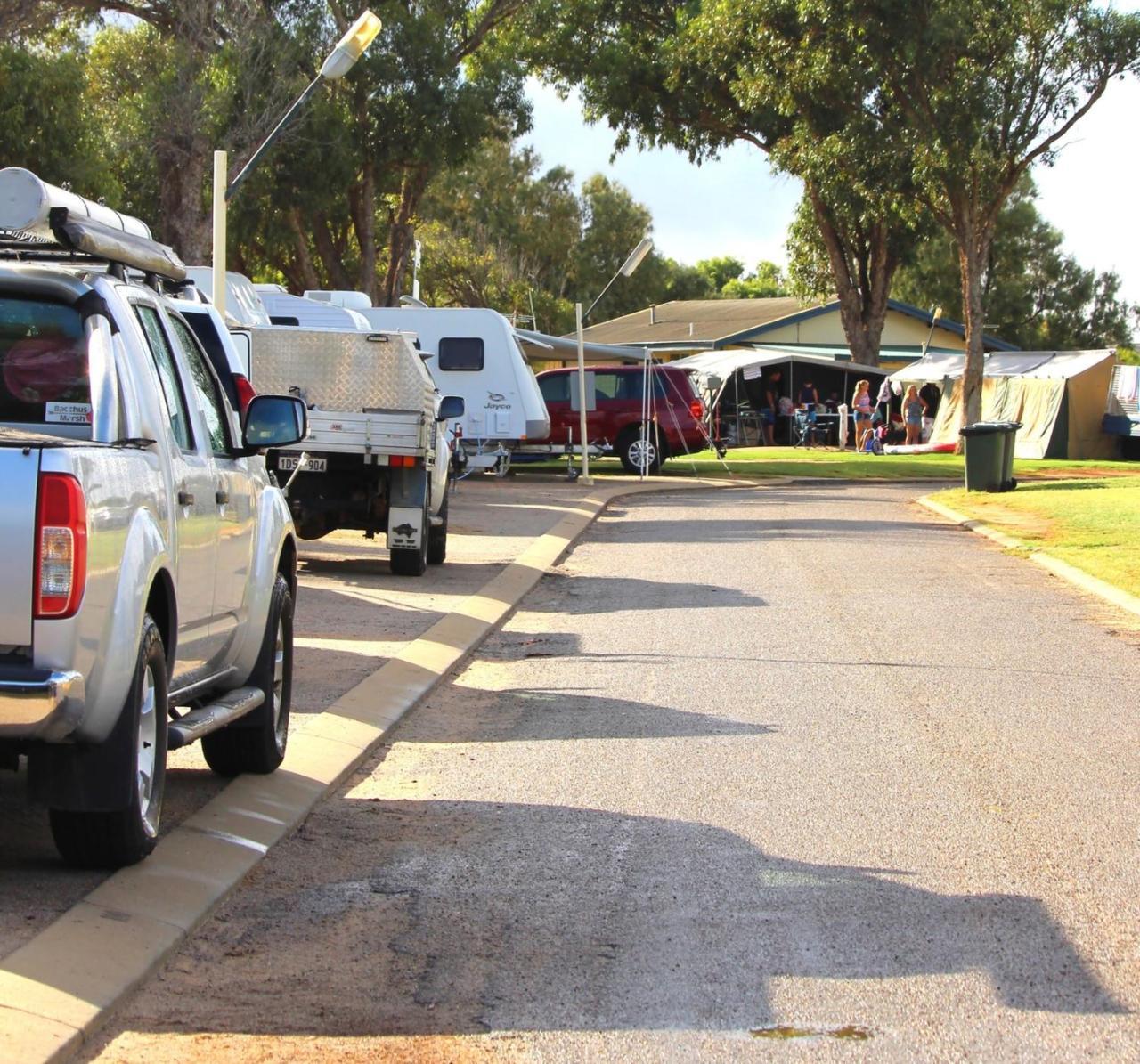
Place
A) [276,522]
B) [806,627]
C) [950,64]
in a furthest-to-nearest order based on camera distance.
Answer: [950,64] < [806,627] < [276,522]

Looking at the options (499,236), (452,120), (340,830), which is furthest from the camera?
(499,236)

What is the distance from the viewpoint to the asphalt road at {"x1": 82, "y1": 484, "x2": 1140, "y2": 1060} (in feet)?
14.6

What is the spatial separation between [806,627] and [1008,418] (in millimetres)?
32764

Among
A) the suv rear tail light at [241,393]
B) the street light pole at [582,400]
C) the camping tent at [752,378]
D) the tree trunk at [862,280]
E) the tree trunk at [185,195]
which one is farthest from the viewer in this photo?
the tree trunk at [862,280]

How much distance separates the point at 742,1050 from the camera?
4273mm

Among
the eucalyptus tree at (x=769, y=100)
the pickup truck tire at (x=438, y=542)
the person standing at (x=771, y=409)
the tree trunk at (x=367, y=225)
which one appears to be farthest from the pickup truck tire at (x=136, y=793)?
the person standing at (x=771, y=409)

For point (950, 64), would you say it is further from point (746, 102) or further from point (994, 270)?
point (994, 270)

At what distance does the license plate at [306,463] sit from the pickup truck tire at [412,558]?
980 millimetres

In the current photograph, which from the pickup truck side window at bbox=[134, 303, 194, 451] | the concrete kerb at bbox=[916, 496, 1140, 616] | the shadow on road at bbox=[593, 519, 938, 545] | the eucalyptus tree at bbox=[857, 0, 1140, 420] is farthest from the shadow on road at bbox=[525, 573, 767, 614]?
the eucalyptus tree at bbox=[857, 0, 1140, 420]

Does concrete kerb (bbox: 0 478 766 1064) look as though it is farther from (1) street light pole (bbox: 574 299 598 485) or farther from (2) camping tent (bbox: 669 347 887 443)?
(2) camping tent (bbox: 669 347 887 443)

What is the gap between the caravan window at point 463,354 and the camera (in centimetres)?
2950

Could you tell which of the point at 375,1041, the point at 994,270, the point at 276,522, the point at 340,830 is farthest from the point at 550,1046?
the point at 994,270

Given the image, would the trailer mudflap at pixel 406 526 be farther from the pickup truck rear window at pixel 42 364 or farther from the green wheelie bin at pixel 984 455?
the green wheelie bin at pixel 984 455

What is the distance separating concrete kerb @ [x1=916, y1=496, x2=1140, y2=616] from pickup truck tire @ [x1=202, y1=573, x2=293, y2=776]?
8259mm
